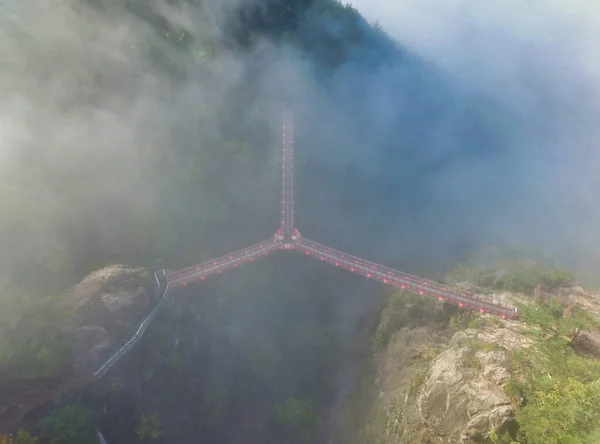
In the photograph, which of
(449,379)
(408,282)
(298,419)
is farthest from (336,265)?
(449,379)

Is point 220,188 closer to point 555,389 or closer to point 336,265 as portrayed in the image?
point 336,265

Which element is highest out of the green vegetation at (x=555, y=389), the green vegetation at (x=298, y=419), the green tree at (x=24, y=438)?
the green vegetation at (x=555, y=389)

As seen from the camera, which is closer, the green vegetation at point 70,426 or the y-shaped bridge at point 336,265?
the green vegetation at point 70,426

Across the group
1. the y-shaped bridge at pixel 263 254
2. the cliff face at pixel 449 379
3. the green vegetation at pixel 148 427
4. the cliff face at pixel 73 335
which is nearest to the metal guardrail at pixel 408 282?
the y-shaped bridge at pixel 263 254

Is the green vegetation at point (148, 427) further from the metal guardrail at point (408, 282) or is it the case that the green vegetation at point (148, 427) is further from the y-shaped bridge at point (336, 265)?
the metal guardrail at point (408, 282)

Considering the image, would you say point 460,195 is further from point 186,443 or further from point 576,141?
point 186,443

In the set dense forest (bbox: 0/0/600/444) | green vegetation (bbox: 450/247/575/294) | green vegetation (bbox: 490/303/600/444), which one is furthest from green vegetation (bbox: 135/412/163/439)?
green vegetation (bbox: 450/247/575/294)
